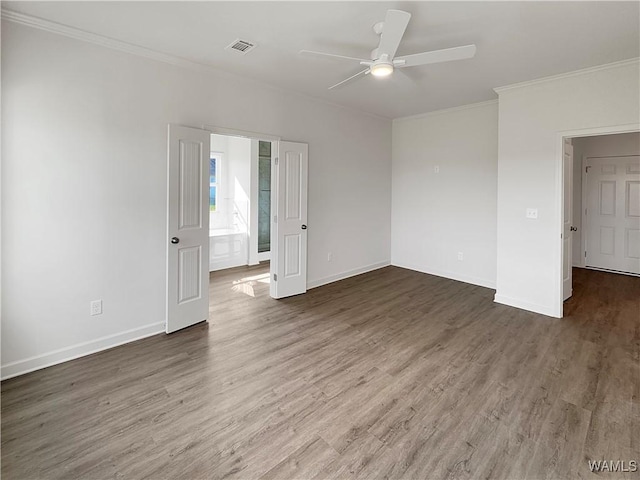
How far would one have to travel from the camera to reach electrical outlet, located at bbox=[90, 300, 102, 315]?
9.68 feet

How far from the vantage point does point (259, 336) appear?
131 inches

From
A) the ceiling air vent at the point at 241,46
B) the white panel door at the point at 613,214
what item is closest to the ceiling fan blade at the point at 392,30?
the ceiling air vent at the point at 241,46

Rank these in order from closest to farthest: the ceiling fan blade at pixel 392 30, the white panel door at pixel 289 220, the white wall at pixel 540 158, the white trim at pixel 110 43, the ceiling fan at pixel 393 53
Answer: the ceiling fan blade at pixel 392 30, the ceiling fan at pixel 393 53, the white trim at pixel 110 43, the white wall at pixel 540 158, the white panel door at pixel 289 220

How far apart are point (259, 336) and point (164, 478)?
1689mm

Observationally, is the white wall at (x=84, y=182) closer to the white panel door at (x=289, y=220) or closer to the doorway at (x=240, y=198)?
the white panel door at (x=289, y=220)

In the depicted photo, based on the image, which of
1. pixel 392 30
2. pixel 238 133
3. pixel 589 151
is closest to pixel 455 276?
pixel 589 151

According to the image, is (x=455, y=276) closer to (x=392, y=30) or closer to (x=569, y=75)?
(x=569, y=75)

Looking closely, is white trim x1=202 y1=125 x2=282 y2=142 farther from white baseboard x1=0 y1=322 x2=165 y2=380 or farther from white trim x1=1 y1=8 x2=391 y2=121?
white baseboard x1=0 y1=322 x2=165 y2=380

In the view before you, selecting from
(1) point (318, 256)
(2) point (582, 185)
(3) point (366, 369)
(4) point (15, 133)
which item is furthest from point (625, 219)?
(4) point (15, 133)

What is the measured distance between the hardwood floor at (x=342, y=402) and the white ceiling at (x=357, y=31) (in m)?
2.83

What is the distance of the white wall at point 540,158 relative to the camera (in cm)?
335

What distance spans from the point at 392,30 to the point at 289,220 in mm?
2680

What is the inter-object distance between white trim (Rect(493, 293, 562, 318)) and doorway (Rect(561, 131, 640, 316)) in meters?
2.26

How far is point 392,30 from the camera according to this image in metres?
2.20
